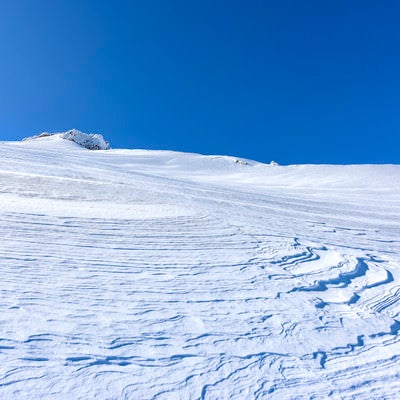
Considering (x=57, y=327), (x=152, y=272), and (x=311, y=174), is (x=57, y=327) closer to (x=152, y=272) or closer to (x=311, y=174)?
(x=152, y=272)

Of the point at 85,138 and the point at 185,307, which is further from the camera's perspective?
the point at 85,138

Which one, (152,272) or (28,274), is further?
(152,272)

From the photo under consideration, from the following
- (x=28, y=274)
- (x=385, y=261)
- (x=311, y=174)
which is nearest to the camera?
(x=28, y=274)

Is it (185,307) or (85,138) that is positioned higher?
(85,138)

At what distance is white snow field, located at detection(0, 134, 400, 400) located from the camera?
1316 millimetres

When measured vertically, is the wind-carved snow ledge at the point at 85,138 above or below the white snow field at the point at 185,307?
above

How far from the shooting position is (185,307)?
1782 millimetres

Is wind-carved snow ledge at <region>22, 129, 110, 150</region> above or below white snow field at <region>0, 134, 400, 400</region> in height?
above

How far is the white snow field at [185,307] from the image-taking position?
4.32 ft

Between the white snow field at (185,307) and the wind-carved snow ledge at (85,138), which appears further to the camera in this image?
the wind-carved snow ledge at (85,138)

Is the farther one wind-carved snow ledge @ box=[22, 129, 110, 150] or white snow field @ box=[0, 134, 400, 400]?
wind-carved snow ledge @ box=[22, 129, 110, 150]

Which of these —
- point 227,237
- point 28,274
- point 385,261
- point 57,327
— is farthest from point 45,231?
point 385,261

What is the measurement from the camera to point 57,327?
4.88ft

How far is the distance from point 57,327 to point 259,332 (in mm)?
944
